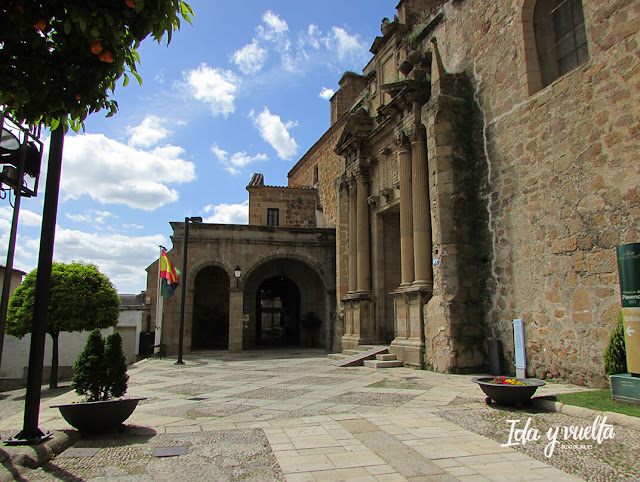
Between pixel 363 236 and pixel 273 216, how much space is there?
10.7 m

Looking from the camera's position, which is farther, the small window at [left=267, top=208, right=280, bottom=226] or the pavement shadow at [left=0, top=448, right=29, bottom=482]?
the small window at [left=267, top=208, right=280, bottom=226]

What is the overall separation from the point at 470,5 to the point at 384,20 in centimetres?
456

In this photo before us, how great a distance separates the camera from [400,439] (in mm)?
4773

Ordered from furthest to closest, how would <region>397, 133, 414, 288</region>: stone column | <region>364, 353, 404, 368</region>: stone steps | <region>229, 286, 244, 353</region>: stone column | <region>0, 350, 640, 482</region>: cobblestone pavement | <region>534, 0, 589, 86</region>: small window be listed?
<region>229, 286, 244, 353</region>: stone column
<region>397, 133, 414, 288</region>: stone column
<region>364, 353, 404, 368</region>: stone steps
<region>534, 0, 589, 86</region>: small window
<region>0, 350, 640, 482</region>: cobblestone pavement

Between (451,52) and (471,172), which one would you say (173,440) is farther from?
(451,52)

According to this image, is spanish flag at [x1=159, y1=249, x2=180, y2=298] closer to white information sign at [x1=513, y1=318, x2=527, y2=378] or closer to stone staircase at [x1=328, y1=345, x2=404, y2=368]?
stone staircase at [x1=328, y1=345, x2=404, y2=368]

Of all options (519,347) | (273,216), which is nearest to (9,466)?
(519,347)

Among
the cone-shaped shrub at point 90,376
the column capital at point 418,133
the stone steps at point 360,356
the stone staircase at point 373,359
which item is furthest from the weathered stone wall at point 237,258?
the cone-shaped shrub at point 90,376

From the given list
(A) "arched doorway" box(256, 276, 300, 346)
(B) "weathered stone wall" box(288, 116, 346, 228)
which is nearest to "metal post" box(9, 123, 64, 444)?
(B) "weathered stone wall" box(288, 116, 346, 228)

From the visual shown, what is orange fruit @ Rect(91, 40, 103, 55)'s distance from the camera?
2740 mm

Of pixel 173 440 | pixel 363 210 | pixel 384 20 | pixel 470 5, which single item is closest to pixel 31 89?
pixel 173 440

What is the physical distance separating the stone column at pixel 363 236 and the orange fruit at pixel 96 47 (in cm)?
1311

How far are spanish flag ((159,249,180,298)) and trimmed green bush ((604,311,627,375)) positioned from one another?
13.4m

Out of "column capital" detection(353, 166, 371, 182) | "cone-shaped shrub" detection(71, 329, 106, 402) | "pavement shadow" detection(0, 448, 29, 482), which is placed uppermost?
"column capital" detection(353, 166, 371, 182)
